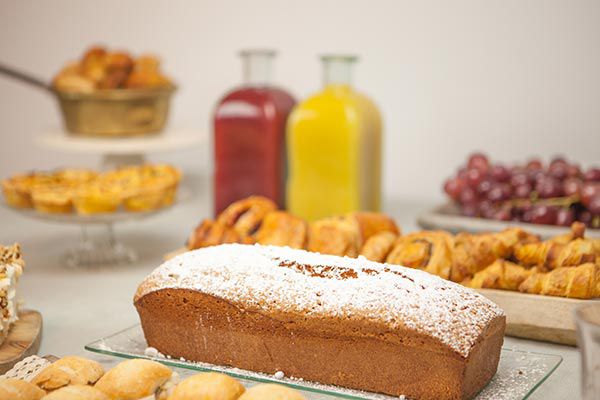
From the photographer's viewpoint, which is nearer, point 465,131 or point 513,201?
point 513,201

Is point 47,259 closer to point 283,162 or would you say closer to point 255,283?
point 283,162

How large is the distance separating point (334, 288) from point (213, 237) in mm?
406

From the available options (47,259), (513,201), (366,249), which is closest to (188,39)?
(47,259)

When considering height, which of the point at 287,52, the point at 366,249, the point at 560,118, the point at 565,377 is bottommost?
the point at 565,377

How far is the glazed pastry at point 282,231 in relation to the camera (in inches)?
52.2

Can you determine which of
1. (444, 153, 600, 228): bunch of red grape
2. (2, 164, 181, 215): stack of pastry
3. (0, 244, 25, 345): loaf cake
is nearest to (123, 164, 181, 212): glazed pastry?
(2, 164, 181, 215): stack of pastry

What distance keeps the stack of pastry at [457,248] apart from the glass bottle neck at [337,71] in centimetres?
40

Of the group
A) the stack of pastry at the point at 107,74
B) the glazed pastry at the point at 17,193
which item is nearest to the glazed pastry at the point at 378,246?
the glazed pastry at the point at 17,193

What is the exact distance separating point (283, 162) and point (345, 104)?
183 millimetres

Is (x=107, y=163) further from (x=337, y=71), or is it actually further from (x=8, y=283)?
(x=8, y=283)

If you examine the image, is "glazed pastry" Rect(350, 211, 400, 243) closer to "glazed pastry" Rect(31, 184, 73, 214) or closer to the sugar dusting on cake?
the sugar dusting on cake

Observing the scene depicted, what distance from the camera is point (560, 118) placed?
2.07 meters

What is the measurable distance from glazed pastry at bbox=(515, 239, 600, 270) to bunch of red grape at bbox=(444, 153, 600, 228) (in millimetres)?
330

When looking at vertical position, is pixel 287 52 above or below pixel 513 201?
above
